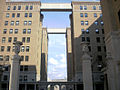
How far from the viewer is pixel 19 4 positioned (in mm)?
55812

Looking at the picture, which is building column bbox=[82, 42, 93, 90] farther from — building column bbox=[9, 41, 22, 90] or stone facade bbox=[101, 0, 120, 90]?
building column bbox=[9, 41, 22, 90]

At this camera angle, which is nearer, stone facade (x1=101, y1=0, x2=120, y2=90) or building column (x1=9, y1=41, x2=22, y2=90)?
building column (x1=9, y1=41, x2=22, y2=90)

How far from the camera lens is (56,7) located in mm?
57062

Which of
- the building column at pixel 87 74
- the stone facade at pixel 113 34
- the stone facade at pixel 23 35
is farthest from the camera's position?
the stone facade at pixel 23 35

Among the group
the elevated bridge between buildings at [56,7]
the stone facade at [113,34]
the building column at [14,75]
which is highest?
the elevated bridge between buildings at [56,7]

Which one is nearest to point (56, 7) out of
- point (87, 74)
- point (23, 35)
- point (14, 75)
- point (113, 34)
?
point (23, 35)

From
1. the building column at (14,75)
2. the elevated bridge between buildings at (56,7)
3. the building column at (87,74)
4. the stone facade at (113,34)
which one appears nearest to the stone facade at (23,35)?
the elevated bridge between buildings at (56,7)

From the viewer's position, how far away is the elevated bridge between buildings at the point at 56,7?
56956mm

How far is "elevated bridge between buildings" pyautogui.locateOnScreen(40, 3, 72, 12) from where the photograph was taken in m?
57.0

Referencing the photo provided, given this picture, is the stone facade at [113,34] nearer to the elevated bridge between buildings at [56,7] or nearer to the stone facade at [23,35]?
the stone facade at [23,35]

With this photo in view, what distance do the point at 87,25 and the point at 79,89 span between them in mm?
20096

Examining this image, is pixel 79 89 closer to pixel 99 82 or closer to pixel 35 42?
pixel 99 82

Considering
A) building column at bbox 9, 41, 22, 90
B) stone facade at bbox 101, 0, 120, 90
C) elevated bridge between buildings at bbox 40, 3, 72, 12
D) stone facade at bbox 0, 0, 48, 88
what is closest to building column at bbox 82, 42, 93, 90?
stone facade at bbox 101, 0, 120, 90

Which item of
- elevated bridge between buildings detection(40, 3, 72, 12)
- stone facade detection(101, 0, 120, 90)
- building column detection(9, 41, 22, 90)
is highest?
elevated bridge between buildings detection(40, 3, 72, 12)
